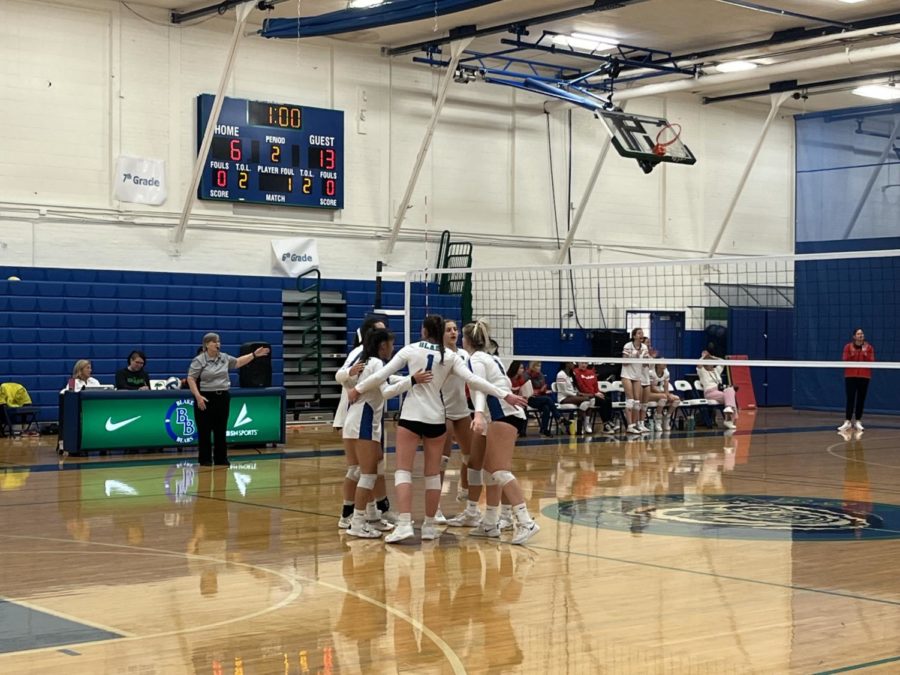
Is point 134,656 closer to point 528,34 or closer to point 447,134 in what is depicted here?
point 528,34

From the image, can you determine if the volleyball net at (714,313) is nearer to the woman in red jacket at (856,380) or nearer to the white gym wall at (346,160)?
the white gym wall at (346,160)

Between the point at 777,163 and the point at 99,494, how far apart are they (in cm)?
2092

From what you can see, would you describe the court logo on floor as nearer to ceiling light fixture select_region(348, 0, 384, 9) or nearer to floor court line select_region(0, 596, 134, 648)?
floor court line select_region(0, 596, 134, 648)

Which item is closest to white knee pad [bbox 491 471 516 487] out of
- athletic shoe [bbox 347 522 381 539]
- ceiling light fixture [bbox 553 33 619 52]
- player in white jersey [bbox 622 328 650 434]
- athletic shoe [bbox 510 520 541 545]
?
athletic shoe [bbox 510 520 541 545]

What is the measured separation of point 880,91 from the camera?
25.0m

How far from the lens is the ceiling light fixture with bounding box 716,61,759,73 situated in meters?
22.9

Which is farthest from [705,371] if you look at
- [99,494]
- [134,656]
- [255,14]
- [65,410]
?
[134,656]

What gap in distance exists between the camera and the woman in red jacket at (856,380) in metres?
18.6

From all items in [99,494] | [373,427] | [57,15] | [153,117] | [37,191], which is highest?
[57,15]

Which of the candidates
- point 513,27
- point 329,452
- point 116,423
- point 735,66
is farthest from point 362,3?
point 116,423

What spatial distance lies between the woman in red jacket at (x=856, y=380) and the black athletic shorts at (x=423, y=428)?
1149 centimetres

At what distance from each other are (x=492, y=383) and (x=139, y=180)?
40.6 ft

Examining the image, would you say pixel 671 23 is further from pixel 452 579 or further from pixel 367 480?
pixel 452 579

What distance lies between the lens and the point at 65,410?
14.8 metres
